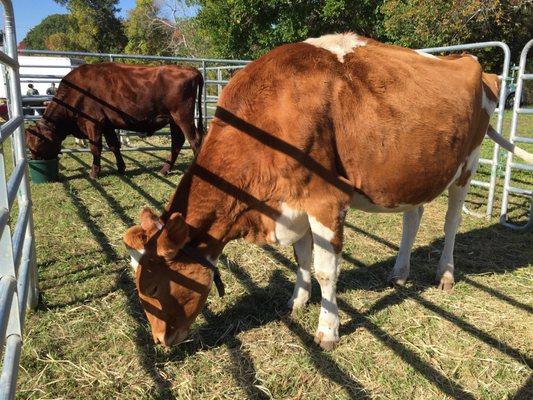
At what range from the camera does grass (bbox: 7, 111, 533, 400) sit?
256 cm

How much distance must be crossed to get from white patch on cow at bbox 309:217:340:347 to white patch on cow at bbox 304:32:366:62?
1.18 m

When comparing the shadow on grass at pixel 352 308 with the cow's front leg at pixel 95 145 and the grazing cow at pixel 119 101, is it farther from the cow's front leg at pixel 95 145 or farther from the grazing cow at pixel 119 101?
the grazing cow at pixel 119 101

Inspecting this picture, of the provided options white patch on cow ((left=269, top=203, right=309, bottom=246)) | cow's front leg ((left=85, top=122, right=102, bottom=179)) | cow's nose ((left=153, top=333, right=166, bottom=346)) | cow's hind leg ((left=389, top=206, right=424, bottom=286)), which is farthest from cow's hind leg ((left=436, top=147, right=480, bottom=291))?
cow's front leg ((left=85, top=122, right=102, bottom=179))

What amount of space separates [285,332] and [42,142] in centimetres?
597

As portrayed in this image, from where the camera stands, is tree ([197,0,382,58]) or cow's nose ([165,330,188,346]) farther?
tree ([197,0,382,58])

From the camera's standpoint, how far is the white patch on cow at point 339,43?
9.48ft

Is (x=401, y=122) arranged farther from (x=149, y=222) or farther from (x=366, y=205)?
(x=149, y=222)

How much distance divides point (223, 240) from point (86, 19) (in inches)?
1730

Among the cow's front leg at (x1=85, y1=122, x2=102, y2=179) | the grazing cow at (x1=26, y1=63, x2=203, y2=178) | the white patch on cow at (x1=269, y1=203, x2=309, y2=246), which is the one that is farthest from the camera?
the grazing cow at (x1=26, y1=63, x2=203, y2=178)

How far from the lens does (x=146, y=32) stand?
41.9 m

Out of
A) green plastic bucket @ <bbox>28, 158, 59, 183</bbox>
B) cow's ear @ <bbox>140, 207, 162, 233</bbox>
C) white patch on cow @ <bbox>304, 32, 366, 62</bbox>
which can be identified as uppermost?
white patch on cow @ <bbox>304, 32, 366, 62</bbox>

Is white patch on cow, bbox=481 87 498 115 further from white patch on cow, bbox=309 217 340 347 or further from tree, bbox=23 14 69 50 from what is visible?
tree, bbox=23 14 69 50

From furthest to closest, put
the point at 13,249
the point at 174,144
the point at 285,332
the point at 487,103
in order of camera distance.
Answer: the point at 174,144 → the point at 487,103 → the point at 285,332 → the point at 13,249

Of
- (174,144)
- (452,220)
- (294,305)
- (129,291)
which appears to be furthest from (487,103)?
(174,144)
